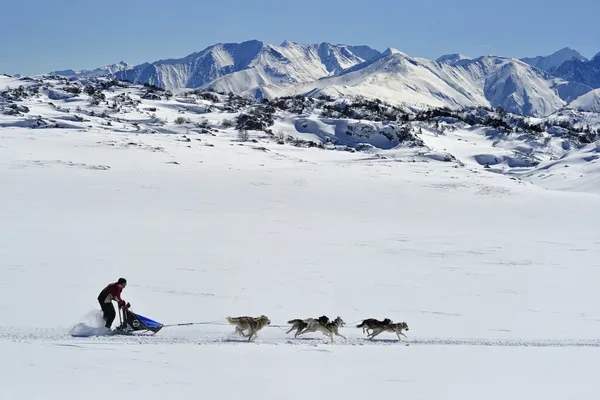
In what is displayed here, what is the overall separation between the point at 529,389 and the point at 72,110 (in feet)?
295

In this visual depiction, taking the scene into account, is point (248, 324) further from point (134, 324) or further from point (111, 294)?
point (111, 294)

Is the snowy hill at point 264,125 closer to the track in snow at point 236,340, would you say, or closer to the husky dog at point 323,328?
the track in snow at point 236,340

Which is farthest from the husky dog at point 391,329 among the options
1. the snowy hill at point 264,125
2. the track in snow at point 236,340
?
the snowy hill at point 264,125

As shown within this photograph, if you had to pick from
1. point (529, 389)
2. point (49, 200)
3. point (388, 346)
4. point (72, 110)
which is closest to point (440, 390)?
point (529, 389)

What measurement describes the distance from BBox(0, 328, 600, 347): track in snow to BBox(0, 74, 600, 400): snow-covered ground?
0.07 metres

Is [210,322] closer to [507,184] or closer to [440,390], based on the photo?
[440,390]

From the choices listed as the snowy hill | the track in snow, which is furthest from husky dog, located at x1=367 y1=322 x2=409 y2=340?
the snowy hill

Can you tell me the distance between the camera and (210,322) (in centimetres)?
1188

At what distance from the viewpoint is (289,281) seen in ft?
51.2

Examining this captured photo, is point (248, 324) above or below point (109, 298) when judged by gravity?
below

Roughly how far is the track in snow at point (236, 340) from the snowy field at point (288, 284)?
0.06 meters

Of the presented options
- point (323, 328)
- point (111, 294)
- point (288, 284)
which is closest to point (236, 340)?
point (323, 328)

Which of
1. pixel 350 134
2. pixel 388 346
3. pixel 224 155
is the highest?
pixel 350 134

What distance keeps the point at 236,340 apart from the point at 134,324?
236 cm
